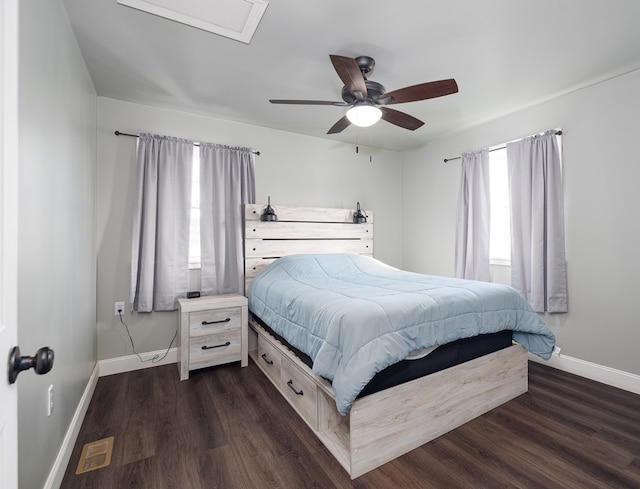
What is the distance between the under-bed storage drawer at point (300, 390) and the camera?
2.01m

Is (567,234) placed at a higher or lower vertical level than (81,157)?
lower

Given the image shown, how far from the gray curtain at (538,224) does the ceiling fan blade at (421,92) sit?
1503 millimetres

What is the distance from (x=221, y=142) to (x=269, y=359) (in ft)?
7.80

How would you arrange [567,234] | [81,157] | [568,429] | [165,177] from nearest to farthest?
[568,429] → [81,157] → [567,234] → [165,177]

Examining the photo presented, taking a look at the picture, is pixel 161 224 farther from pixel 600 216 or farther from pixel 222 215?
pixel 600 216

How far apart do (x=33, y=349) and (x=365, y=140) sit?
3.91 metres

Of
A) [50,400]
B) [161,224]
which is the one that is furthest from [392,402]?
[161,224]

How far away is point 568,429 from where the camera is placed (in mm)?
2023

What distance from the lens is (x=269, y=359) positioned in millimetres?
2779

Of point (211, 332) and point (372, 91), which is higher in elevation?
point (372, 91)

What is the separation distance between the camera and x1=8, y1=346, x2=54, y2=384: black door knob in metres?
0.74

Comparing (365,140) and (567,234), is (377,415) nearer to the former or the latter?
(567,234)

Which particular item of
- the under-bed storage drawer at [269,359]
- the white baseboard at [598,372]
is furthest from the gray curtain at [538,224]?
the under-bed storage drawer at [269,359]

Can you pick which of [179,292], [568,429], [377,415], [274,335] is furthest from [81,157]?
[568,429]
